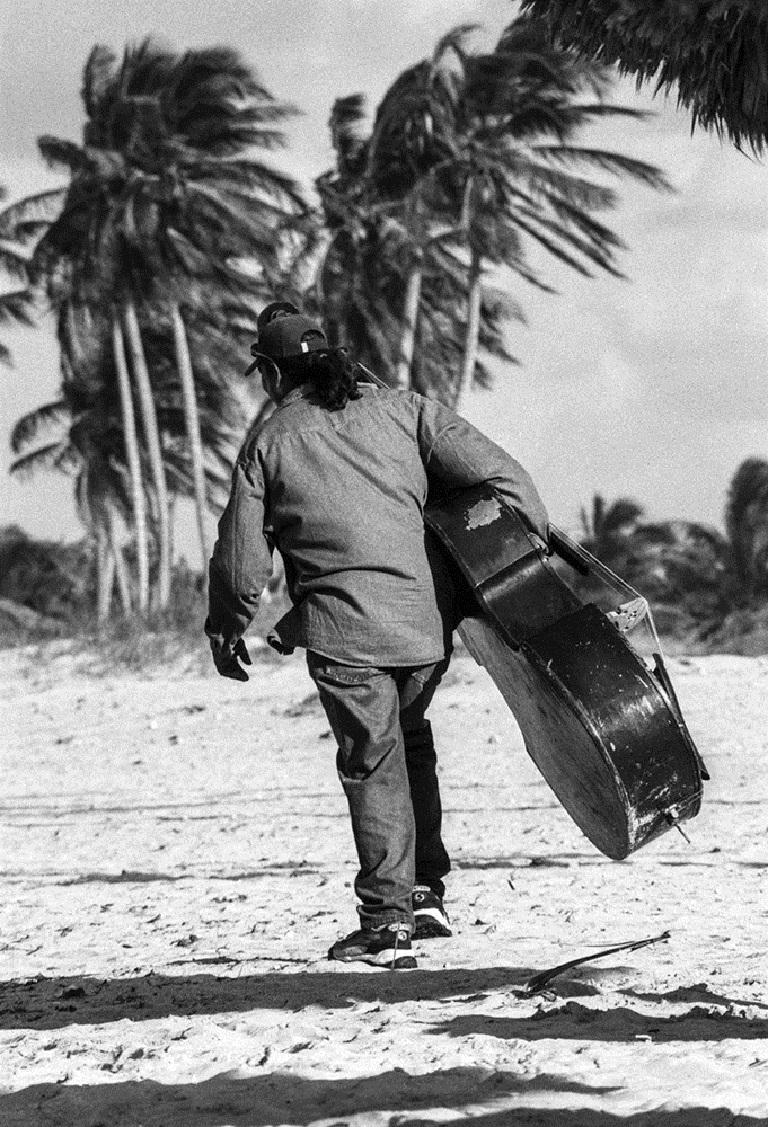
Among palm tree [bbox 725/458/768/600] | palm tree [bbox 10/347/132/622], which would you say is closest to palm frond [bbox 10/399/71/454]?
palm tree [bbox 10/347/132/622]

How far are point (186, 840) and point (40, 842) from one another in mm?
762

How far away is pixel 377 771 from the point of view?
412cm

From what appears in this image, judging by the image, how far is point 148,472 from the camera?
37625 mm

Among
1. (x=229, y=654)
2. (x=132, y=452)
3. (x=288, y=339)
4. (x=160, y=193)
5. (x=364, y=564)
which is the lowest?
(x=229, y=654)

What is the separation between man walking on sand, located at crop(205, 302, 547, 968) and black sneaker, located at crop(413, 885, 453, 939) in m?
0.29

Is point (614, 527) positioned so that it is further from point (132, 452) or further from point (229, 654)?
point (229, 654)

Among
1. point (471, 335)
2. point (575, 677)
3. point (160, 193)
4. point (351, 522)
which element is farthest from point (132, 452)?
point (575, 677)

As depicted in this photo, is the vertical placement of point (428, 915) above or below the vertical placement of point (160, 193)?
below

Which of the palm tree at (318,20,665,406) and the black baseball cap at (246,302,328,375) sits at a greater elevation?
the palm tree at (318,20,665,406)

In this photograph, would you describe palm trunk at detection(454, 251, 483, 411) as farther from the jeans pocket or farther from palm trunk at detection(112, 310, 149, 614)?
the jeans pocket

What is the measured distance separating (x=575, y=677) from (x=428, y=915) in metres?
1.28

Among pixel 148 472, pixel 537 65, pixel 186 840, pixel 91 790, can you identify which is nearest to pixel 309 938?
pixel 186 840

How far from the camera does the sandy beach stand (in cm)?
294

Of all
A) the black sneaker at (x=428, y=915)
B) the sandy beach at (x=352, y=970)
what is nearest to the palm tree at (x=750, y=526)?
the sandy beach at (x=352, y=970)
